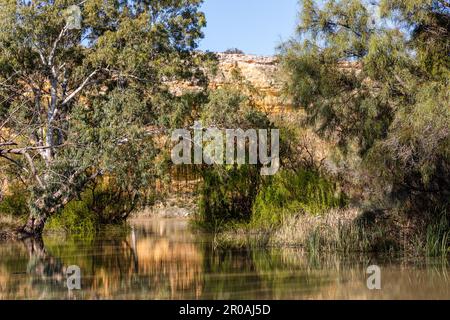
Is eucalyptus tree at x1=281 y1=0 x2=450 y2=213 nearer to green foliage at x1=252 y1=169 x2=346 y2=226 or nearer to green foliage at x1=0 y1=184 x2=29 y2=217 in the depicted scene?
green foliage at x1=252 y1=169 x2=346 y2=226

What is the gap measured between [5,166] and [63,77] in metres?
3.08

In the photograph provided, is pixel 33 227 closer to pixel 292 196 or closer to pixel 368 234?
pixel 292 196

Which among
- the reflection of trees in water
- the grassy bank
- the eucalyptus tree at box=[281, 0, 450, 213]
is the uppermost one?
the eucalyptus tree at box=[281, 0, 450, 213]

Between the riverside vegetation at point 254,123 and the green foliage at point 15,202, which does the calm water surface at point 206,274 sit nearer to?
the riverside vegetation at point 254,123

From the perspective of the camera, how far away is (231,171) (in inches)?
909

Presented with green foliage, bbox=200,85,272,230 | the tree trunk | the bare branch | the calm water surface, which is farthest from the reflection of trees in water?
the bare branch

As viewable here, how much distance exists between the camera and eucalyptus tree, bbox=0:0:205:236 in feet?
63.4

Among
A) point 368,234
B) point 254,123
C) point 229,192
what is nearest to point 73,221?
point 229,192

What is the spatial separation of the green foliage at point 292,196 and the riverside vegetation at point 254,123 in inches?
2.0

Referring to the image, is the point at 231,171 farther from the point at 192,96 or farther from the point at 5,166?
the point at 5,166

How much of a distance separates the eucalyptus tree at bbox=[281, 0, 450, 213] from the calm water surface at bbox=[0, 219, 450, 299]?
1804 mm

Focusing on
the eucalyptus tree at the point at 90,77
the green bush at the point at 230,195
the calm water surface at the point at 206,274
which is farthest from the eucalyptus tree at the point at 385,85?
the green bush at the point at 230,195
